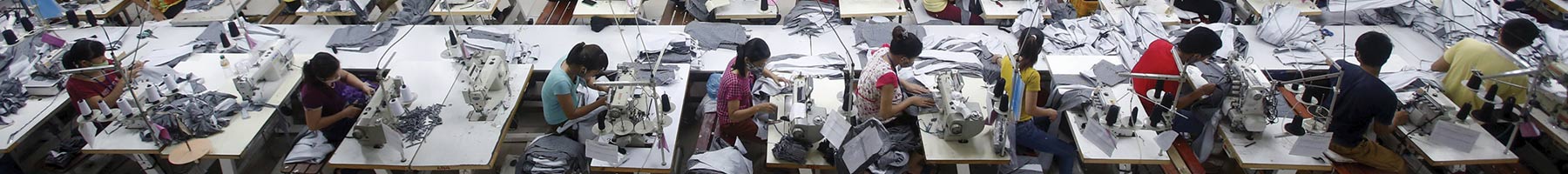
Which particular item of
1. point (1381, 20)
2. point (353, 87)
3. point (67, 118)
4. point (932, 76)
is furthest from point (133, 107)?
point (1381, 20)

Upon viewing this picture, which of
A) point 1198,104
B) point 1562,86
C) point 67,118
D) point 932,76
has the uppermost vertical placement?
point 1562,86

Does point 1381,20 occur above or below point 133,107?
below

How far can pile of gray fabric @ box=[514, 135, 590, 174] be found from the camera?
288 centimetres

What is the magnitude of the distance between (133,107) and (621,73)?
176 centimetres

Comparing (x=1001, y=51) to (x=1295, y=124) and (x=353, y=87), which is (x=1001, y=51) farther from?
(x=353, y=87)

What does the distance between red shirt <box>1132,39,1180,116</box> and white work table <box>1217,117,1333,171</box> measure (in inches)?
10.5

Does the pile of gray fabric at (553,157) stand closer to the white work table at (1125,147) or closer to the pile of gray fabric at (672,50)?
the pile of gray fabric at (672,50)

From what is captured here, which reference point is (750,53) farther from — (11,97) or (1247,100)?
(11,97)

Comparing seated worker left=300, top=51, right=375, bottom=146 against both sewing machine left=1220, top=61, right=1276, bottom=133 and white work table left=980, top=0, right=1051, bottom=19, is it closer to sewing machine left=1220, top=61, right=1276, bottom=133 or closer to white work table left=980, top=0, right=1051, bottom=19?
sewing machine left=1220, top=61, right=1276, bottom=133

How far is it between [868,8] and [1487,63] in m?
2.87

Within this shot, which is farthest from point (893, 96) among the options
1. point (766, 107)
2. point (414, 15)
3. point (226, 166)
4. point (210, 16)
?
point (210, 16)

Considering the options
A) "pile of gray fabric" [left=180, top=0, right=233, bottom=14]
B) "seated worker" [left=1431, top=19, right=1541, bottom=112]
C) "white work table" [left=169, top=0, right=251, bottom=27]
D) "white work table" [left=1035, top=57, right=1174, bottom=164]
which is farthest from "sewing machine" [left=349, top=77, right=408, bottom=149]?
"seated worker" [left=1431, top=19, right=1541, bottom=112]

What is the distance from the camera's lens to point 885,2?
5168mm

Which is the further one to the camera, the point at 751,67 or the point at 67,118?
the point at 67,118
